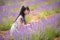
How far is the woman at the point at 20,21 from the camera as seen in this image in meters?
1.55

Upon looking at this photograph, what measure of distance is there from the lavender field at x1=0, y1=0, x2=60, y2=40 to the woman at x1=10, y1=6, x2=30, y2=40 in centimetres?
3

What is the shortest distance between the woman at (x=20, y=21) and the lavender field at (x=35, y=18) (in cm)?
3

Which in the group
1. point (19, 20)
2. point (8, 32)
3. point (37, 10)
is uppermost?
point (37, 10)

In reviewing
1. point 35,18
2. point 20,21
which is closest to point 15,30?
point 20,21

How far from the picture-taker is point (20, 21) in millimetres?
1568

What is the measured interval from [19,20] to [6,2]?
0.25 m

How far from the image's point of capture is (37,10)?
1.57 metres

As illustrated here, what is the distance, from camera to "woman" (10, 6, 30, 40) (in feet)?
5.08

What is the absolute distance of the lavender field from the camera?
5.03 feet

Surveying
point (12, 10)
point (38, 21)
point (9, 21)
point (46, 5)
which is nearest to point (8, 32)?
point (9, 21)

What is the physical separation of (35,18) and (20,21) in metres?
0.17

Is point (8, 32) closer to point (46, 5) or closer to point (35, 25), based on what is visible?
point (35, 25)

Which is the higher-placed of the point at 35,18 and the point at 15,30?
the point at 35,18

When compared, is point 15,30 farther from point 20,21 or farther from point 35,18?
point 35,18
